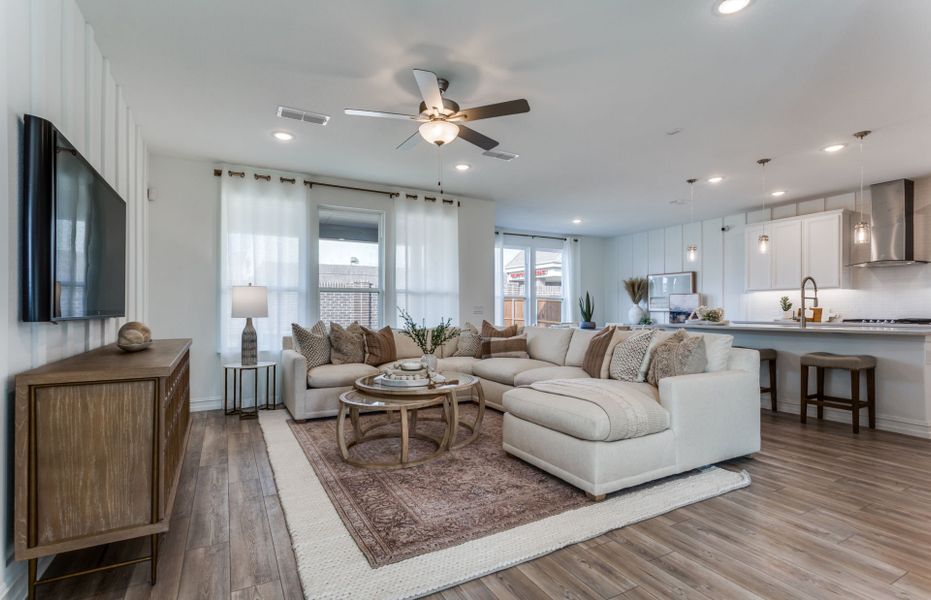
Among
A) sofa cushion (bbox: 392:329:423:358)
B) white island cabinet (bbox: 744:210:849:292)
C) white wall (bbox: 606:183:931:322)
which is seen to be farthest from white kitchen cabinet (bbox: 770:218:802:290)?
sofa cushion (bbox: 392:329:423:358)

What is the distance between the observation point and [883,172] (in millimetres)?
5035

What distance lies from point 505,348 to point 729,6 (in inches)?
142

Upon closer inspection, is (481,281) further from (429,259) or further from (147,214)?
(147,214)

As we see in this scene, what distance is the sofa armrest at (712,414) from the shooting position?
109 inches

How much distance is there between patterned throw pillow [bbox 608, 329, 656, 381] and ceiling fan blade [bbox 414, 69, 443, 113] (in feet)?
7.19

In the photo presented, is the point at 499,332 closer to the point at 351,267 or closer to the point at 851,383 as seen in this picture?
the point at 351,267

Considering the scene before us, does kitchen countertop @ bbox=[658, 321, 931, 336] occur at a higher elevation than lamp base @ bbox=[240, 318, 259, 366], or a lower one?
higher

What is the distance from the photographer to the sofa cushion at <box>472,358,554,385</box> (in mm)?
4485

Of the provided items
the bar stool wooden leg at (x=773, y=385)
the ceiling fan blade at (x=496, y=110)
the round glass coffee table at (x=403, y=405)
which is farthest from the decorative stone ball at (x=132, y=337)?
the bar stool wooden leg at (x=773, y=385)

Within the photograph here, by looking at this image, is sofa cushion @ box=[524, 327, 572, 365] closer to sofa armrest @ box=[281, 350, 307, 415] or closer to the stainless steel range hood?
sofa armrest @ box=[281, 350, 307, 415]

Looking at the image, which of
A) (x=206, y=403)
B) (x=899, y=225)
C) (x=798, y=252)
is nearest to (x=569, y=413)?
(x=206, y=403)

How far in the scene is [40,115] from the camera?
1817 millimetres

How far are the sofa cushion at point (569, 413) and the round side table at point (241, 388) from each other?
2.71 metres

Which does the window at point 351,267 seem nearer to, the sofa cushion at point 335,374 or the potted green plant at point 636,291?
the sofa cushion at point 335,374
